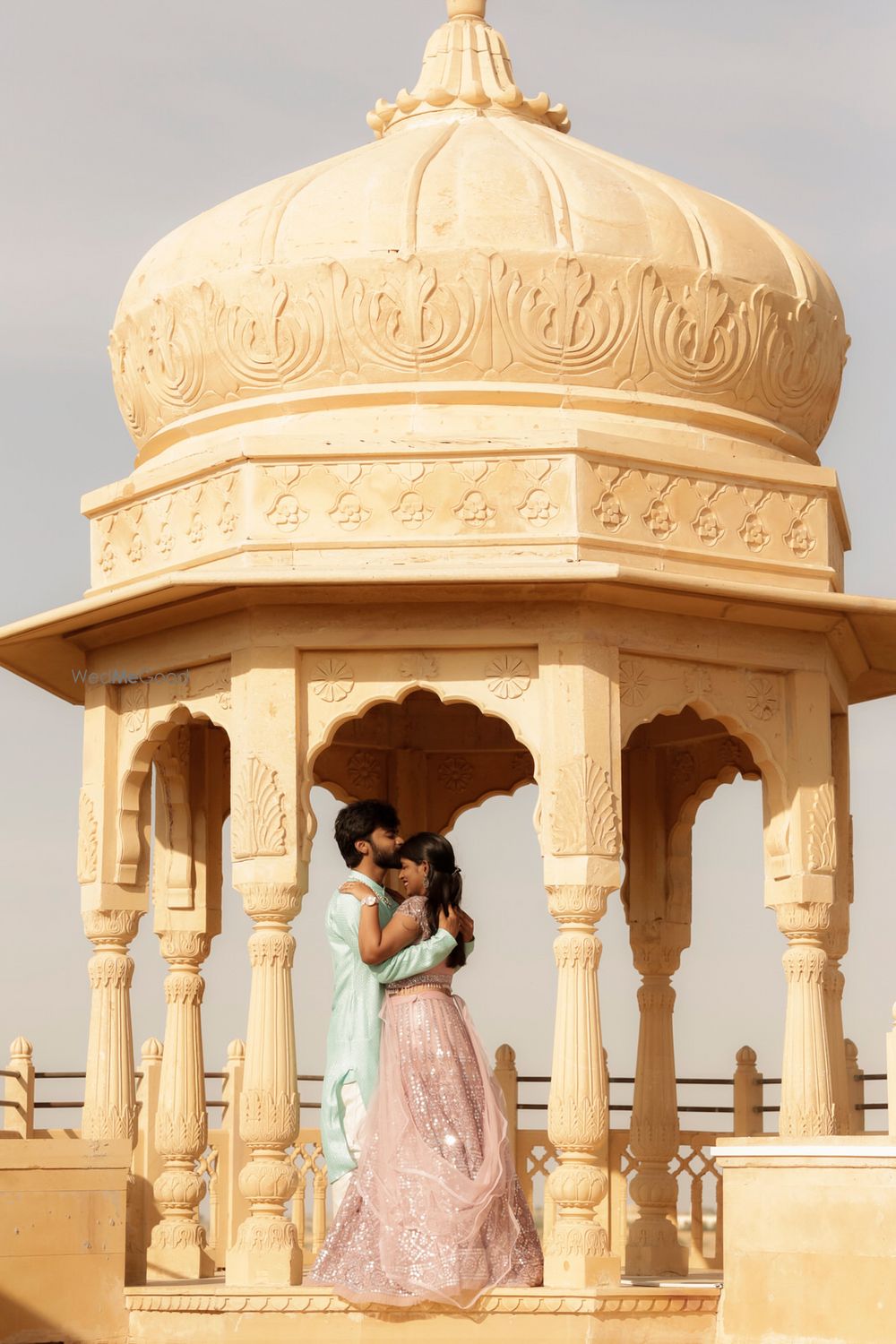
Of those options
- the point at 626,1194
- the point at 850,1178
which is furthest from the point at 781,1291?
the point at 626,1194

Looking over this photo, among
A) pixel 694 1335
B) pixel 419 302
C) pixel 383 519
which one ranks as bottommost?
pixel 694 1335

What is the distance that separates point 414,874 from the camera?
14430 millimetres

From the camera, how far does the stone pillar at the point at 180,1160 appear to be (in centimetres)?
1653

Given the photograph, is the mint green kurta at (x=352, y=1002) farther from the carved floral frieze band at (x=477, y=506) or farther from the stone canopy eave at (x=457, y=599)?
the carved floral frieze band at (x=477, y=506)

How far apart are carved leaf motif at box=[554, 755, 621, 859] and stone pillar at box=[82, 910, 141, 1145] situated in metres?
2.95


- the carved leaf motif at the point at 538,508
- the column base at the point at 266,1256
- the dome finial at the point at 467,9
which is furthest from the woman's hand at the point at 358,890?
the dome finial at the point at 467,9

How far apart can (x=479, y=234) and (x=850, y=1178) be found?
591 centimetres

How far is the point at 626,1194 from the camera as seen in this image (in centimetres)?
1856

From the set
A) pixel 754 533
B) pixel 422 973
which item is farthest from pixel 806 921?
pixel 422 973

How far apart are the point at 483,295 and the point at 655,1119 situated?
5.79 meters

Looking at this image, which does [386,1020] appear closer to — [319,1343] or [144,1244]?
[319,1343]

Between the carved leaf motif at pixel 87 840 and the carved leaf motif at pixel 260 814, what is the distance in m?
1.50

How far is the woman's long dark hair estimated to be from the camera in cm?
1439

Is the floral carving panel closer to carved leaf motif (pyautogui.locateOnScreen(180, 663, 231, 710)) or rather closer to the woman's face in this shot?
the woman's face
